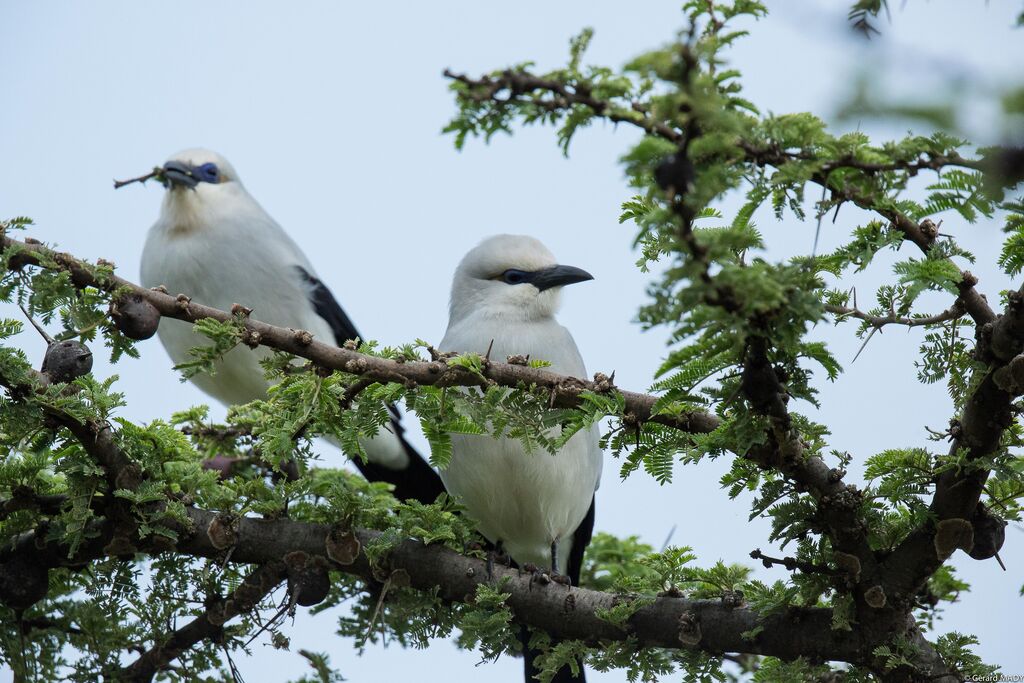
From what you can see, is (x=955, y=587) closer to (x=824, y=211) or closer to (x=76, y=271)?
(x=824, y=211)

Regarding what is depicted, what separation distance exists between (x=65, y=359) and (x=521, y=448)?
2.02 meters

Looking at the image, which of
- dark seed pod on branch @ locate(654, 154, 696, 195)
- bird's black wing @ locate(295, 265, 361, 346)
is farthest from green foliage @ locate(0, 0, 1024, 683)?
bird's black wing @ locate(295, 265, 361, 346)

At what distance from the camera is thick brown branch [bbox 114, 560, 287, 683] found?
389 centimetres

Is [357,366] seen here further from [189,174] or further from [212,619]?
[189,174]

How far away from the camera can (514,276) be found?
5.38 m

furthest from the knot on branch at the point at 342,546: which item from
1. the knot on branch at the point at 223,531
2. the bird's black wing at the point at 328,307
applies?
the bird's black wing at the point at 328,307

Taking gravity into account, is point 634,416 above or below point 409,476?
below

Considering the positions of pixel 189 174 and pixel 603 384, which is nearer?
pixel 603 384

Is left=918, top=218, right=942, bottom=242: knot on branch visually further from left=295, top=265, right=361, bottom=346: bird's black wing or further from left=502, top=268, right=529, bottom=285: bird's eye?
left=295, top=265, right=361, bottom=346: bird's black wing

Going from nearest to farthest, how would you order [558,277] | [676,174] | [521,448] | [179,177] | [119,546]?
[676,174], [119,546], [521,448], [558,277], [179,177]

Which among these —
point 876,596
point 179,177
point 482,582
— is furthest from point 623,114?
point 179,177

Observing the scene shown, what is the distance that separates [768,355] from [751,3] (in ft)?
2.50

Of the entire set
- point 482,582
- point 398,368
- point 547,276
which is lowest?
point 482,582

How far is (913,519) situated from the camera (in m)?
3.21
